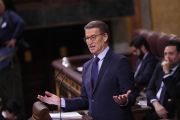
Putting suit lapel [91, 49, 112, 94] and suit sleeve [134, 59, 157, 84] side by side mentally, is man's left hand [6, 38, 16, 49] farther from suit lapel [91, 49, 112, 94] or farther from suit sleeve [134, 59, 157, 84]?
suit lapel [91, 49, 112, 94]

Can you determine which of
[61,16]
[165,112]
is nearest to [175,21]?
[61,16]

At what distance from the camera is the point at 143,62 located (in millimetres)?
4895

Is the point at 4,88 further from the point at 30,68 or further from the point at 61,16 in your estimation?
the point at 30,68

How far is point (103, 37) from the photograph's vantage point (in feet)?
8.66

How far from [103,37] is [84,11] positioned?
4989 millimetres

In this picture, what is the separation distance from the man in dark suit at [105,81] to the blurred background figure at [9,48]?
153 inches

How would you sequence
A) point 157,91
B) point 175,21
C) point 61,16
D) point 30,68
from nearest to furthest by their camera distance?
point 157,91
point 61,16
point 175,21
point 30,68

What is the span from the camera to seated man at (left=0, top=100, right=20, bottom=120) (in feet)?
18.0

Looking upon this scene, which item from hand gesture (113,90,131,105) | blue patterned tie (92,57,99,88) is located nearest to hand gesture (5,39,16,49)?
blue patterned tie (92,57,99,88)

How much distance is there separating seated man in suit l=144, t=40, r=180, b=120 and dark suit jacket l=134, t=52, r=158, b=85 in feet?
2.46

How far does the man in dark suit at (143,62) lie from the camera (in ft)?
15.5

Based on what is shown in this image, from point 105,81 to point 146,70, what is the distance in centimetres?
232

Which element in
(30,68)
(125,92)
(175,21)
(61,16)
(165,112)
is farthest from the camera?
(30,68)

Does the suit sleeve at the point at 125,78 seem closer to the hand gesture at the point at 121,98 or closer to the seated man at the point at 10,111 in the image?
the hand gesture at the point at 121,98
